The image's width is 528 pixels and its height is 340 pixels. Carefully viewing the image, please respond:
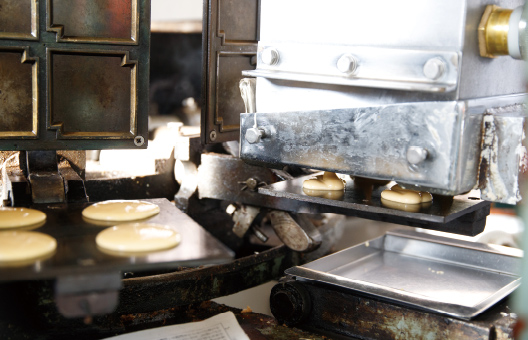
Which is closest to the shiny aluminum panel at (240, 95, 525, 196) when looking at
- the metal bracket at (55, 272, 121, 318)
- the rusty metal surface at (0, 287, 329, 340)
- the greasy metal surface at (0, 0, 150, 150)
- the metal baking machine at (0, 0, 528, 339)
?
the metal baking machine at (0, 0, 528, 339)

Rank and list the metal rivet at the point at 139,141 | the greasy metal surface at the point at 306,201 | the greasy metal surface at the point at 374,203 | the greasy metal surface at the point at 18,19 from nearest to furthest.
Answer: the greasy metal surface at the point at 374,203, the greasy metal surface at the point at 306,201, the greasy metal surface at the point at 18,19, the metal rivet at the point at 139,141

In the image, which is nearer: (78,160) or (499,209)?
(78,160)

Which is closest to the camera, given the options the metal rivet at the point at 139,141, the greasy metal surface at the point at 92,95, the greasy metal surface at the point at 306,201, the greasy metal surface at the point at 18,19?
the greasy metal surface at the point at 306,201

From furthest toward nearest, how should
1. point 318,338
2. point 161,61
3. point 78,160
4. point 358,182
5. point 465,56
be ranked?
point 161,61 < point 78,160 < point 358,182 < point 318,338 < point 465,56

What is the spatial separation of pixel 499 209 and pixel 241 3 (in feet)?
8.94

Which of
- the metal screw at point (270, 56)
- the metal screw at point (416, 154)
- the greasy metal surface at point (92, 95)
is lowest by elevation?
the metal screw at point (416, 154)

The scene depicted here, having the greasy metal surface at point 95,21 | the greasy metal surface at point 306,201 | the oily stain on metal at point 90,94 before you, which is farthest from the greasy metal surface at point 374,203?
the greasy metal surface at point 95,21

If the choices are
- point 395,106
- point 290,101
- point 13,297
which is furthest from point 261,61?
point 13,297

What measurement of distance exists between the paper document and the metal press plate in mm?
369

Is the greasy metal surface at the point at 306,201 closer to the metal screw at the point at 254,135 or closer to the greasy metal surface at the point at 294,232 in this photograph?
the greasy metal surface at the point at 294,232

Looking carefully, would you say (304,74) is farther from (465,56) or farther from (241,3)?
(241,3)

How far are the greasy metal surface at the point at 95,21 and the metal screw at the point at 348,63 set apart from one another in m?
0.80

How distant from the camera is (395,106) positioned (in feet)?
5.41

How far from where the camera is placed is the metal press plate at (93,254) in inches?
54.1
